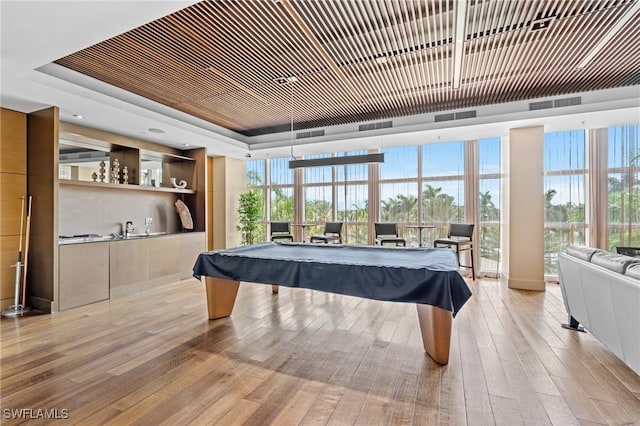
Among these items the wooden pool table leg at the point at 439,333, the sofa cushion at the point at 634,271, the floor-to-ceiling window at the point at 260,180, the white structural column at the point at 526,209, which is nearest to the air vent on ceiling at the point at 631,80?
the white structural column at the point at 526,209

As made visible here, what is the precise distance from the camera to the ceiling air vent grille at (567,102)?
458 cm

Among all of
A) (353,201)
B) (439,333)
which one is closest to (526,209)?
(353,201)

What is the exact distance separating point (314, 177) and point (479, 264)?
4363 mm

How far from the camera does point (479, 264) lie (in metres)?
6.44

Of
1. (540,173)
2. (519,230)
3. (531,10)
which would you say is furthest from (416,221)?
(531,10)

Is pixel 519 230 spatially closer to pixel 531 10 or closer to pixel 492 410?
pixel 531 10

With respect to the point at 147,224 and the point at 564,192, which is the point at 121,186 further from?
the point at 564,192

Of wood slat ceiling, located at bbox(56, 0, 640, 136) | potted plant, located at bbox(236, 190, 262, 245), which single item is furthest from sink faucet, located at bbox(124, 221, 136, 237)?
potted plant, located at bbox(236, 190, 262, 245)

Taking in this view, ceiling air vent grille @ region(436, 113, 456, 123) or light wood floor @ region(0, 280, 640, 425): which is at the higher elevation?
ceiling air vent grille @ region(436, 113, 456, 123)

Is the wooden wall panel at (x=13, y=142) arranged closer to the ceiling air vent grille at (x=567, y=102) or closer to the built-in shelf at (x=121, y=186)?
the built-in shelf at (x=121, y=186)

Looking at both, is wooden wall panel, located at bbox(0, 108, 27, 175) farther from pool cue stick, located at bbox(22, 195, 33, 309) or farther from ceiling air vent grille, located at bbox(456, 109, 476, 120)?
ceiling air vent grille, located at bbox(456, 109, 476, 120)

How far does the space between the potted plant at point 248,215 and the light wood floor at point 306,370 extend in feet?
12.4

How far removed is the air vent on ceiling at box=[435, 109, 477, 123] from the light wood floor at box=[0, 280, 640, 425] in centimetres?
320

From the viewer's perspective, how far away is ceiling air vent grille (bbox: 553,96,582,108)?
4.58 m
